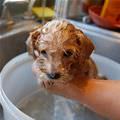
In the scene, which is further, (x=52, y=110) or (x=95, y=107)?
(x=52, y=110)

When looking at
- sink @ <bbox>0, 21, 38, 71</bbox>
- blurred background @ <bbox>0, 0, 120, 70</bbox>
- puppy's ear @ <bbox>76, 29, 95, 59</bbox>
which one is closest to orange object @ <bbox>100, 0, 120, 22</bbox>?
blurred background @ <bbox>0, 0, 120, 70</bbox>

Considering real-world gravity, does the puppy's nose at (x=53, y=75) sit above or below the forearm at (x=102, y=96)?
above

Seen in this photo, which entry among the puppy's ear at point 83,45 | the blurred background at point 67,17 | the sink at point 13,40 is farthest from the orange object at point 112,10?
the puppy's ear at point 83,45

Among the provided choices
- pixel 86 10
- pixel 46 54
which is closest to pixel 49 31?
pixel 46 54

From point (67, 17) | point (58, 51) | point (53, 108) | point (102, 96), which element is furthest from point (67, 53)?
point (67, 17)

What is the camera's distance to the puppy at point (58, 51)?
526 mm

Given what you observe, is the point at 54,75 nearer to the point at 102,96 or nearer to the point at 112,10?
the point at 102,96

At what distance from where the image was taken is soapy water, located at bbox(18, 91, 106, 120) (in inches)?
29.9

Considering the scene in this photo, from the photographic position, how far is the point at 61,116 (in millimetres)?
777

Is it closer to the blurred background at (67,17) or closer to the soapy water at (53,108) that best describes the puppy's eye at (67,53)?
the soapy water at (53,108)

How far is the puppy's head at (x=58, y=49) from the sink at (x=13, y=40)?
287 millimetres

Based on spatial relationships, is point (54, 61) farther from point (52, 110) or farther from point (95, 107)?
point (52, 110)

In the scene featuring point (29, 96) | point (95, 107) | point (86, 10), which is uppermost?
point (86, 10)

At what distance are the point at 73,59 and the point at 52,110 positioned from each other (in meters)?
0.31
